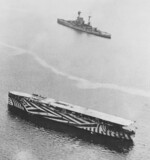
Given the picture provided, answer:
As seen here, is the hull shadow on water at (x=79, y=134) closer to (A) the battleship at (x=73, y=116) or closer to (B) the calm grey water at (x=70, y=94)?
(B) the calm grey water at (x=70, y=94)

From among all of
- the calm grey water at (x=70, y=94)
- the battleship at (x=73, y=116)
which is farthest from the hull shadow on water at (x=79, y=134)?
the battleship at (x=73, y=116)

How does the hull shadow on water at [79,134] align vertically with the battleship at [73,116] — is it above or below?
below

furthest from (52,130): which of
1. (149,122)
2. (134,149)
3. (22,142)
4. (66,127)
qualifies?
(149,122)

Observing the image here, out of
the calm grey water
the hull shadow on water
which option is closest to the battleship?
the hull shadow on water

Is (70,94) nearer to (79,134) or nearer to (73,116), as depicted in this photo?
(73,116)

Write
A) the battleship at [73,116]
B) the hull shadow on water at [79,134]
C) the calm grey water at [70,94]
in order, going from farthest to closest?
the battleship at [73,116]
the hull shadow on water at [79,134]
the calm grey water at [70,94]

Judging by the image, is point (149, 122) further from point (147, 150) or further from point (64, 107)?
point (64, 107)

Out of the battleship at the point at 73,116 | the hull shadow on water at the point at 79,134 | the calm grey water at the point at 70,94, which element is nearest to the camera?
the calm grey water at the point at 70,94
